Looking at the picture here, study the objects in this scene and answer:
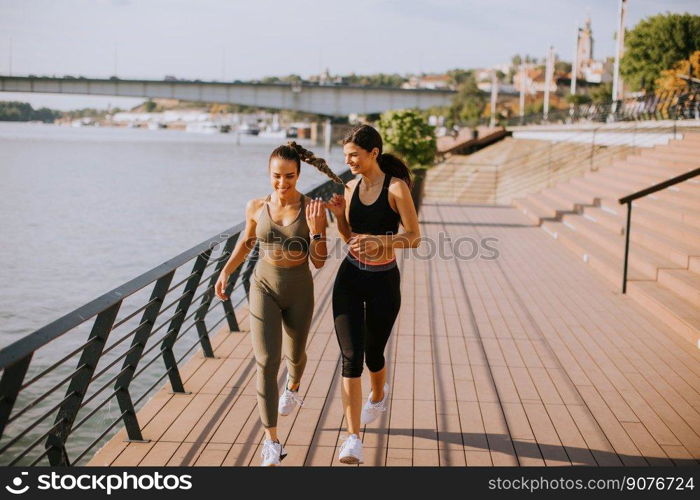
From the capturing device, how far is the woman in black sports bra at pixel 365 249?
4441mm

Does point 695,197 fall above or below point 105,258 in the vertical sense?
above

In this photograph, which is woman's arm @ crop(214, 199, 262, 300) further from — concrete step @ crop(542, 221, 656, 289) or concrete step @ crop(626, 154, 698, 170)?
concrete step @ crop(626, 154, 698, 170)

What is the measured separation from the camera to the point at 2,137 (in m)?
130

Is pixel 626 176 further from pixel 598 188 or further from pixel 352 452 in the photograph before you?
pixel 352 452

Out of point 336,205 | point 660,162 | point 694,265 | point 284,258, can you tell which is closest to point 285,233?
point 284,258

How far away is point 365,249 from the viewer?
444 centimetres

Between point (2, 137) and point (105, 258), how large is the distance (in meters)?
113

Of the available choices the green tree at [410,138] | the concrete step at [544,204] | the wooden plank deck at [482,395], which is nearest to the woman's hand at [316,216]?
the wooden plank deck at [482,395]

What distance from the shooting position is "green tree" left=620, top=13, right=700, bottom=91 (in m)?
62.5

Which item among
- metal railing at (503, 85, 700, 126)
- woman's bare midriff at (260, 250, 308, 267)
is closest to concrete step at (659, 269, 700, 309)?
woman's bare midriff at (260, 250, 308, 267)

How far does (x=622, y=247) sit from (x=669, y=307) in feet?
11.6

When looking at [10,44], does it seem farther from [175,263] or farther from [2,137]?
[175,263]

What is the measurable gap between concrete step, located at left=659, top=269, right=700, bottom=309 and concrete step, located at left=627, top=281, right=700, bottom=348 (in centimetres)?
5
